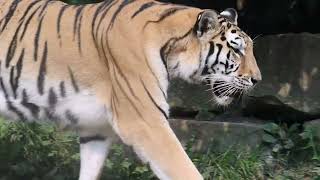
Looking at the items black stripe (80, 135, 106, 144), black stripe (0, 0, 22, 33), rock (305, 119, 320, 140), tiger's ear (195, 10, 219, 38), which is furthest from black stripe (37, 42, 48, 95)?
rock (305, 119, 320, 140)

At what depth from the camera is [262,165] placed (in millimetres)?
6039

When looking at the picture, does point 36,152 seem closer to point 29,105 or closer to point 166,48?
point 29,105

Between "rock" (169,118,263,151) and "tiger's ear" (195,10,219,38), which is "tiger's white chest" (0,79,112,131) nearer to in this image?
"tiger's ear" (195,10,219,38)

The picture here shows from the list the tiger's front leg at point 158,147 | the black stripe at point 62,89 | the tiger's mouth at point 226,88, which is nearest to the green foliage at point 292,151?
the tiger's mouth at point 226,88

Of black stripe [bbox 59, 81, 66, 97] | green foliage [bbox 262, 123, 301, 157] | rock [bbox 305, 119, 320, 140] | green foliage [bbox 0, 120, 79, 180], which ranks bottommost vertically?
green foliage [bbox 0, 120, 79, 180]

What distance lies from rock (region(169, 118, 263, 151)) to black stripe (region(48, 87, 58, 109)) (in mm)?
1804

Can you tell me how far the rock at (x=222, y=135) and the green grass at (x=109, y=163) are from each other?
71 millimetres

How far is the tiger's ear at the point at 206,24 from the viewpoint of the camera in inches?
177

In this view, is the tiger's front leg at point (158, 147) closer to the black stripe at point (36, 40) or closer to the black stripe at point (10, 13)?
the black stripe at point (36, 40)

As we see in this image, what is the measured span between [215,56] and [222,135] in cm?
173

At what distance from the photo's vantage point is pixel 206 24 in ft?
14.9

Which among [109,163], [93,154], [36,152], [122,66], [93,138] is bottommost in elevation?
[36,152]

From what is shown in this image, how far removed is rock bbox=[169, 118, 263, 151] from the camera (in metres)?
6.21

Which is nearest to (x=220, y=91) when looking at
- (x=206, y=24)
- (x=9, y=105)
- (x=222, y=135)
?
(x=206, y=24)
